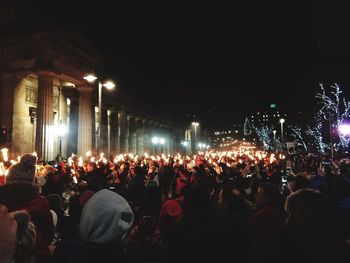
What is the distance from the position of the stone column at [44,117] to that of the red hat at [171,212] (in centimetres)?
2536

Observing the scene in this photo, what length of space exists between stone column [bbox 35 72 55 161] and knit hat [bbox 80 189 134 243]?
89.7 ft

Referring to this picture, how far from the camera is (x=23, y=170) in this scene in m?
8.30

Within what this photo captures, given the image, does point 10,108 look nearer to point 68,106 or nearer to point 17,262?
point 68,106

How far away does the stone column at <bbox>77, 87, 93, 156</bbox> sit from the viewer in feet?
113

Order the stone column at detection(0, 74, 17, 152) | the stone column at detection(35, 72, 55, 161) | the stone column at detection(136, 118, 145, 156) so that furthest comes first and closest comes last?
the stone column at detection(136, 118, 145, 156)
the stone column at detection(0, 74, 17, 152)
the stone column at detection(35, 72, 55, 161)

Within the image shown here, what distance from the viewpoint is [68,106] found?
3972 centimetres

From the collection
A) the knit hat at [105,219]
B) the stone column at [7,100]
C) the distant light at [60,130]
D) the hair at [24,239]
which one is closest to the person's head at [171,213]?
the knit hat at [105,219]

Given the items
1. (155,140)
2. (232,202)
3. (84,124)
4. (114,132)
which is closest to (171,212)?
(232,202)

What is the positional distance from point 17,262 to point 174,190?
1012cm

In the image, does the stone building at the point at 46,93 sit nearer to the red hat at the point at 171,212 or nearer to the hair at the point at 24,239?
the red hat at the point at 171,212

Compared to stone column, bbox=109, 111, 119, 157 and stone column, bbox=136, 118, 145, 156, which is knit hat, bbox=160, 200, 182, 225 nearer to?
stone column, bbox=109, 111, 119, 157

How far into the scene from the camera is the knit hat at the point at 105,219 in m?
2.79

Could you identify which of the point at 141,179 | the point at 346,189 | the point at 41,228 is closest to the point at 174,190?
the point at 141,179

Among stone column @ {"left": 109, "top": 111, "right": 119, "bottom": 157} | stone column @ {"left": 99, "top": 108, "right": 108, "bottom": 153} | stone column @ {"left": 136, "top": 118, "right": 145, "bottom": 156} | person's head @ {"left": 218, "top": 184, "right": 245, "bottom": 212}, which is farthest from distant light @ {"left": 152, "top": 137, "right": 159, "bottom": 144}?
person's head @ {"left": 218, "top": 184, "right": 245, "bottom": 212}
